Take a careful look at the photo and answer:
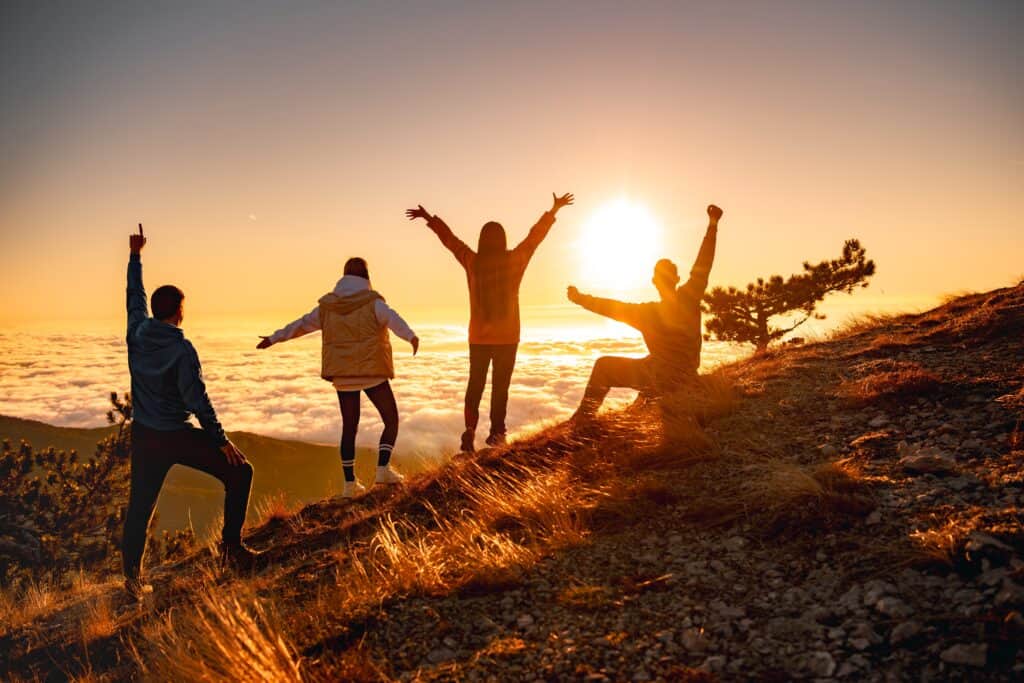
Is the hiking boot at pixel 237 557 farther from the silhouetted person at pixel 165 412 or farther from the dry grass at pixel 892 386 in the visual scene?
the dry grass at pixel 892 386

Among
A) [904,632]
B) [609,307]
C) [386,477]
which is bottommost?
[386,477]

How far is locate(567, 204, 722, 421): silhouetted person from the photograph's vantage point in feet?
23.6

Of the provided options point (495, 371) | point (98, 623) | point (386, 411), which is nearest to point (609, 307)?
point (495, 371)

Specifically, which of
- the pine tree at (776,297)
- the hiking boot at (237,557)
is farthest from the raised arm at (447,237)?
the pine tree at (776,297)

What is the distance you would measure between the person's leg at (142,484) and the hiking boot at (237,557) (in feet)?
2.26

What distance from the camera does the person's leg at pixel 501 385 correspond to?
7.75 m

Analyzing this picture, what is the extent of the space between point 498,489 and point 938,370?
4.70 m

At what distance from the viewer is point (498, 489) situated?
5.68 meters

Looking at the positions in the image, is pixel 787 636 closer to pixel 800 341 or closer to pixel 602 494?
pixel 602 494

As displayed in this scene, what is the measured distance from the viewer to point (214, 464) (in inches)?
214

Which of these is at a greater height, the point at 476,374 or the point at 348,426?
the point at 476,374

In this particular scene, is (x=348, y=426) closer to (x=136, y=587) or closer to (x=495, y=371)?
(x=495, y=371)

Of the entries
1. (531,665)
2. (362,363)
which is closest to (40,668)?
(362,363)

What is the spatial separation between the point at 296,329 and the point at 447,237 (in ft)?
6.85
